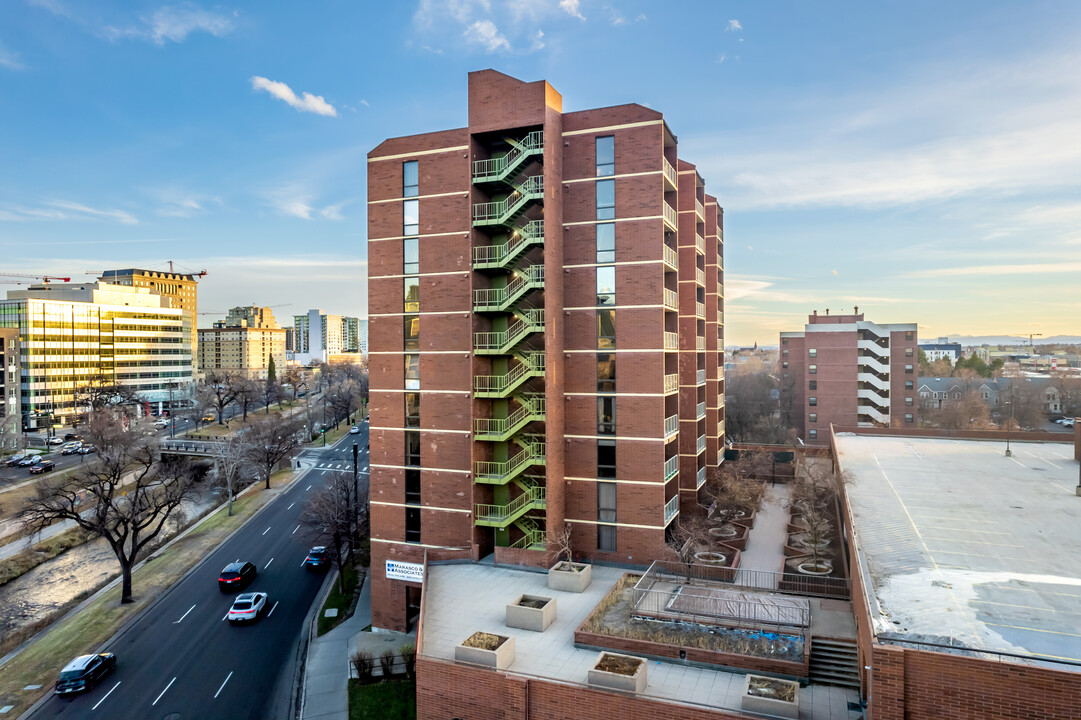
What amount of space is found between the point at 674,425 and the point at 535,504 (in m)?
9.73

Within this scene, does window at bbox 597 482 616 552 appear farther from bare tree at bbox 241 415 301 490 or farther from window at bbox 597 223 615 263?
bare tree at bbox 241 415 301 490

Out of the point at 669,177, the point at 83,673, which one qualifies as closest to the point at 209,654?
the point at 83,673

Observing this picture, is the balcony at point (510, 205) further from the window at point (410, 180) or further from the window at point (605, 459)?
the window at point (605, 459)

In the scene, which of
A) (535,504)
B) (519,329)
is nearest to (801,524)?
(535,504)

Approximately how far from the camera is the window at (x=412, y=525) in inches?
1281

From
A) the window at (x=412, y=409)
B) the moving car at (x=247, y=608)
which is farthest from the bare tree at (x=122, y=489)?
the window at (x=412, y=409)

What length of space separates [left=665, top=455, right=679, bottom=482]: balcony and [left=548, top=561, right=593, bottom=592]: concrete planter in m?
6.97

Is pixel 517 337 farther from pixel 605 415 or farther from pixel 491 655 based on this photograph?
pixel 491 655

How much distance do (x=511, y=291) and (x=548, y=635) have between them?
16.3 metres

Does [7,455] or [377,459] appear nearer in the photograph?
[377,459]

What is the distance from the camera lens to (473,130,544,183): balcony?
30031 mm

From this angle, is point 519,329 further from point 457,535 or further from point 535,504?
point 457,535

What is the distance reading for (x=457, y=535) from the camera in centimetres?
3162

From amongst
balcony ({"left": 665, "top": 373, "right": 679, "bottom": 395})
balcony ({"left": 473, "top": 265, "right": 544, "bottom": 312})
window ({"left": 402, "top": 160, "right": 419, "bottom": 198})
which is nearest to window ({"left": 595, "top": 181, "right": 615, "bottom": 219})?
balcony ({"left": 473, "top": 265, "right": 544, "bottom": 312})
